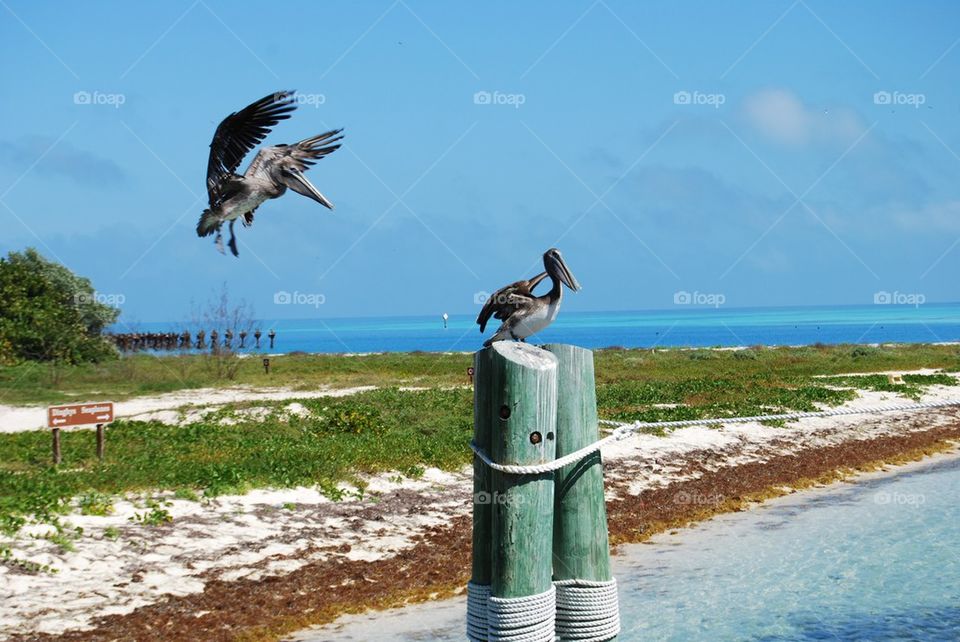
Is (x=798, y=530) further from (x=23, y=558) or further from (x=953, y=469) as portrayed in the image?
(x=23, y=558)

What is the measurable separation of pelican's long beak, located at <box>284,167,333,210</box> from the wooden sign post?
33.6 ft

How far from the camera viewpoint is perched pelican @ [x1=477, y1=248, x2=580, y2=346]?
24.7ft

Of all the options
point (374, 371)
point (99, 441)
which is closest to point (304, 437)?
point (99, 441)

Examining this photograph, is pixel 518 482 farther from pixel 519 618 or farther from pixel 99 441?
pixel 99 441

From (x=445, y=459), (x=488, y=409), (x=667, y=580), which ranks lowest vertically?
(x=667, y=580)

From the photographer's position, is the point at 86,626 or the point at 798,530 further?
the point at 798,530

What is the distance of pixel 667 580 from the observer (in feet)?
40.4

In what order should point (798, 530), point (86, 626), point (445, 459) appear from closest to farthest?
point (86, 626) < point (798, 530) < point (445, 459)

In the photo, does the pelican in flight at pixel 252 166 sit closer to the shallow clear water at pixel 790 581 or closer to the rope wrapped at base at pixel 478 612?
the rope wrapped at base at pixel 478 612

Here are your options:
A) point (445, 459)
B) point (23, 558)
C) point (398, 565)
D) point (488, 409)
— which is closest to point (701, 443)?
point (445, 459)

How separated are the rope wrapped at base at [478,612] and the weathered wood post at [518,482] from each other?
0.14 ft

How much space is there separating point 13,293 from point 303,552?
30421 mm

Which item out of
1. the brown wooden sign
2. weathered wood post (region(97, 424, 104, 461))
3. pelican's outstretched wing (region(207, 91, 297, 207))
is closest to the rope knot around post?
pelican's outstretched wing (region(207, 91, 297, 207))

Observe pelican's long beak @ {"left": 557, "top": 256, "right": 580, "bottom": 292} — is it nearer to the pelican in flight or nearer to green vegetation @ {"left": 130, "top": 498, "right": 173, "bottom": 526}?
the pelican in flight
